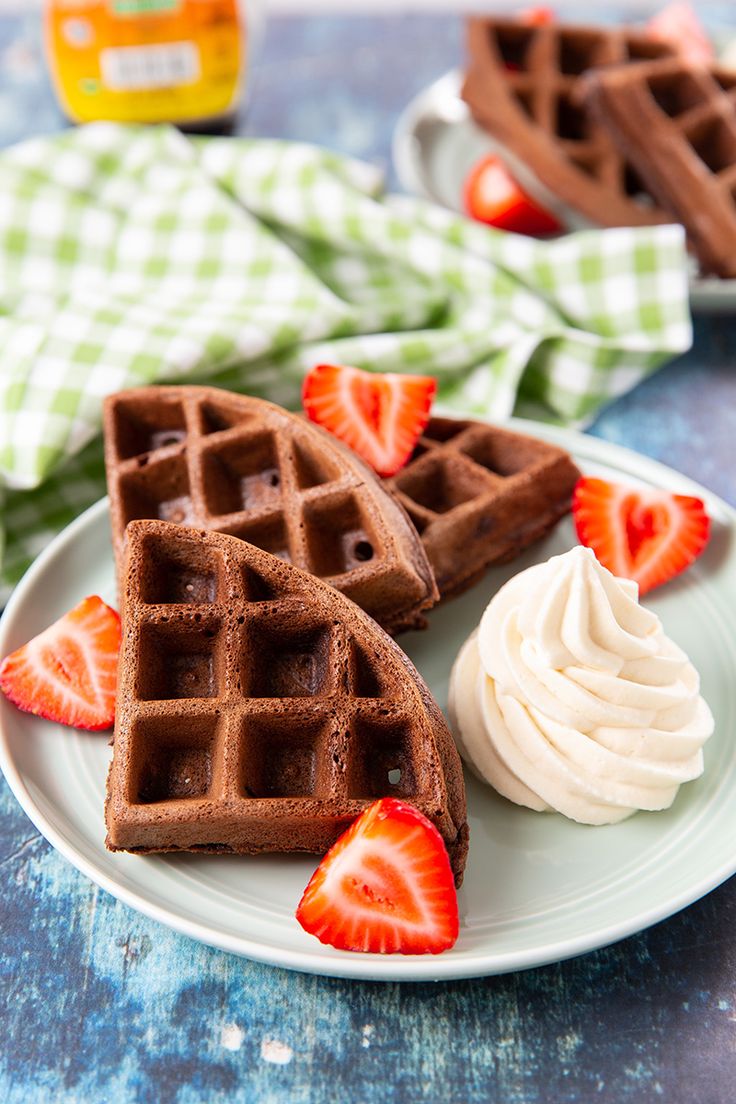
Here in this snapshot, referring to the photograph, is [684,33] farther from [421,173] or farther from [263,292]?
[263,292]

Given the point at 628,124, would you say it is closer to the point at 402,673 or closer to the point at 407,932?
the point at 402,673

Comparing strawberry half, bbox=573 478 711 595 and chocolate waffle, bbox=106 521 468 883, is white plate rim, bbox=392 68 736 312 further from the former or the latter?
chocolate waffle, bbox=106 521 468 883

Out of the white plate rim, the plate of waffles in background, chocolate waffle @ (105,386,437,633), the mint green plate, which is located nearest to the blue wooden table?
the mint green plate

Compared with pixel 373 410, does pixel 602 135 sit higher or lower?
higher

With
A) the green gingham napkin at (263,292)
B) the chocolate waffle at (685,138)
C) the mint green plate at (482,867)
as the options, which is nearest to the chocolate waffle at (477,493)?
the mint green plate at (482,867)

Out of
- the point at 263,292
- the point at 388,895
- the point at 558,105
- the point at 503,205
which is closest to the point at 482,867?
the point at 388,895

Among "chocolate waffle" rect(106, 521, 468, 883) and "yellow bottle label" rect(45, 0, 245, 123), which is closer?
"chocolate waffle" rect(106, 521, 468, 883)
